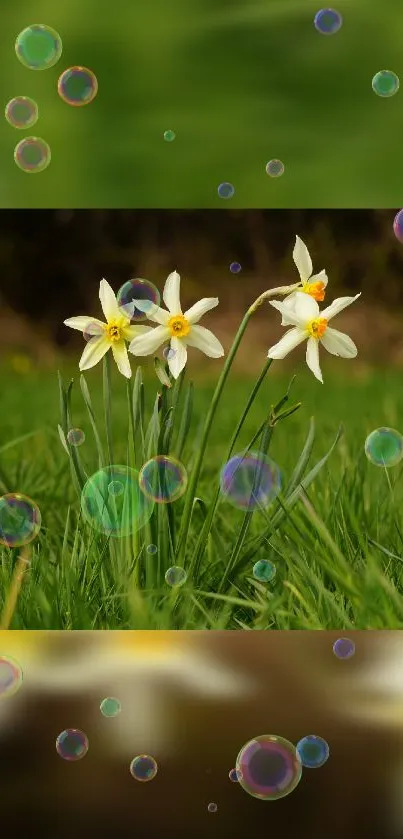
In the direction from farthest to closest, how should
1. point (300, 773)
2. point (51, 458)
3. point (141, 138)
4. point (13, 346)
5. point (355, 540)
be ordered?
1. point (13, 346)
2. point (51, 458)
3. point (355, 540)
4. point (141, 138)
5. point (300, 773)

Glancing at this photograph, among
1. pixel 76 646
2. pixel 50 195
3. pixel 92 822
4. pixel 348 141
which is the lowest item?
pixel 92 822

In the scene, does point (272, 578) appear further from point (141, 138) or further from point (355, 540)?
point (141, 138)

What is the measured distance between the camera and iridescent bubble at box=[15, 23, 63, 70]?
3.10ft

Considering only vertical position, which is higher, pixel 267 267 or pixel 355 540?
pixel 267 267

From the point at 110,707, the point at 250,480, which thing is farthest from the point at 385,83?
the point at 110,707

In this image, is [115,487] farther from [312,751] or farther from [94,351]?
[312,751]

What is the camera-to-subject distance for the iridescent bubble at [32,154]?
974 mm

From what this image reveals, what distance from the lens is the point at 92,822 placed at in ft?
2.73

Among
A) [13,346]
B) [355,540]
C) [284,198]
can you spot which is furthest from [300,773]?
[13,346]

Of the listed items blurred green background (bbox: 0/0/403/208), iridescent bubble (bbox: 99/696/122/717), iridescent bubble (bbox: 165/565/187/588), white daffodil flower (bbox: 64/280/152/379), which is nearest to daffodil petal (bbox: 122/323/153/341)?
white daffodil flower (bbox: 64/280/152/379)

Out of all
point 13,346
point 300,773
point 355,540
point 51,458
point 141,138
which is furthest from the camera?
point 13,346

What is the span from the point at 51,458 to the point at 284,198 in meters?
0.81

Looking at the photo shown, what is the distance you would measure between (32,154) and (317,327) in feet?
1.04

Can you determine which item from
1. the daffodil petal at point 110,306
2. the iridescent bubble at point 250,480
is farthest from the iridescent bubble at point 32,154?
the iridescent bubble at point 250,480
